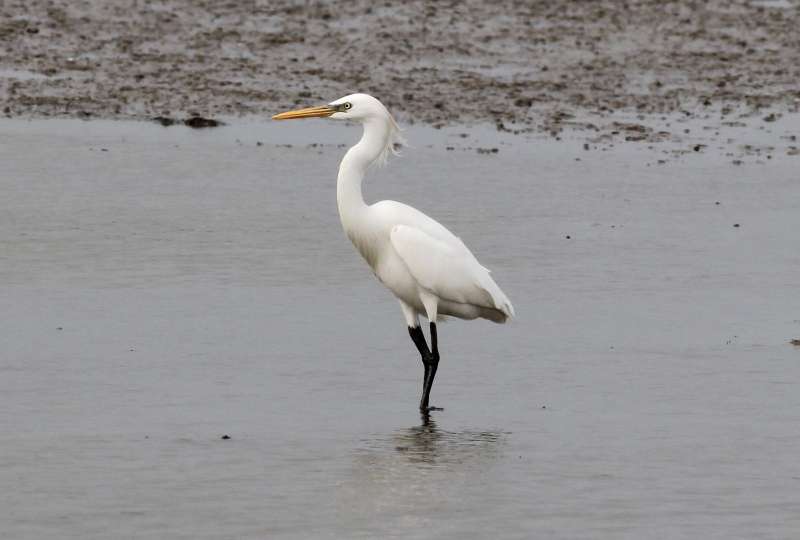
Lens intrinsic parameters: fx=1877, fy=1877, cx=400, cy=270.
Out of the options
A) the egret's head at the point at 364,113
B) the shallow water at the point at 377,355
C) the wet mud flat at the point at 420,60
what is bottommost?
the wet mud flat at the point at 420,60

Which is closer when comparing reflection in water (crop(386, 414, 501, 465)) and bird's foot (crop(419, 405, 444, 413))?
reflection in water (crop(386, 414, 501, 465))

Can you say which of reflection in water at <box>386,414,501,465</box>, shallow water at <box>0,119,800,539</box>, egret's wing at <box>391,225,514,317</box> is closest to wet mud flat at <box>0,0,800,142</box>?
shallow water at <box>0,119,800,539</box>

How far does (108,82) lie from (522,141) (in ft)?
17.3

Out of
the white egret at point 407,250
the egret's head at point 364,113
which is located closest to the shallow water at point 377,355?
the white egret at point 407,250

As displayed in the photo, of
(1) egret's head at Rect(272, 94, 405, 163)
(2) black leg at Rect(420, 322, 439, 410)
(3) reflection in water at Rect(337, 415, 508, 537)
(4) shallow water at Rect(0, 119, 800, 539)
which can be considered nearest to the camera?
(3) reflection in water at Rect(337, 415, 508, 537)

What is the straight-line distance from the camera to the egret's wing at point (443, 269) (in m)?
10.6

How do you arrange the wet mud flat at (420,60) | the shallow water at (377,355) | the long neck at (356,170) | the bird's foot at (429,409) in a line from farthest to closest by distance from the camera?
the wet mud flat at (420,60)
the long neck at (356,170)
the bird's foot at (429,409)
the shallow water at (377,355)

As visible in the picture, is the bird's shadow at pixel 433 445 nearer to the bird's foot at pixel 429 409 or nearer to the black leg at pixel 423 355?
the bird's foot at pixel 429 409

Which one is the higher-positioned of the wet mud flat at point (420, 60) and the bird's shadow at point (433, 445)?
the bird's shadow at point (433, 445)

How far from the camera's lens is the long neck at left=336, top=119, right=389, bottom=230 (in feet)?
35.4

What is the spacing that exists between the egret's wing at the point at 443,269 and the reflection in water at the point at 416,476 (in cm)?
96

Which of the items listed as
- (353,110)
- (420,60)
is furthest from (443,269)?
(420,60)

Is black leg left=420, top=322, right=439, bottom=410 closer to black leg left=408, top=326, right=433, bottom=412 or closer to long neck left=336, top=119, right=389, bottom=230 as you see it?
black leg left=408, top=326, right=433, bottom=412

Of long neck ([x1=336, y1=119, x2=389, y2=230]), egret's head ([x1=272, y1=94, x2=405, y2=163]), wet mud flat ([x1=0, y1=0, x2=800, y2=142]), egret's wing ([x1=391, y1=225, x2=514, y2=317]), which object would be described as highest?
egret's head ([x1=272, y1=94, x2=405, y2=163])
